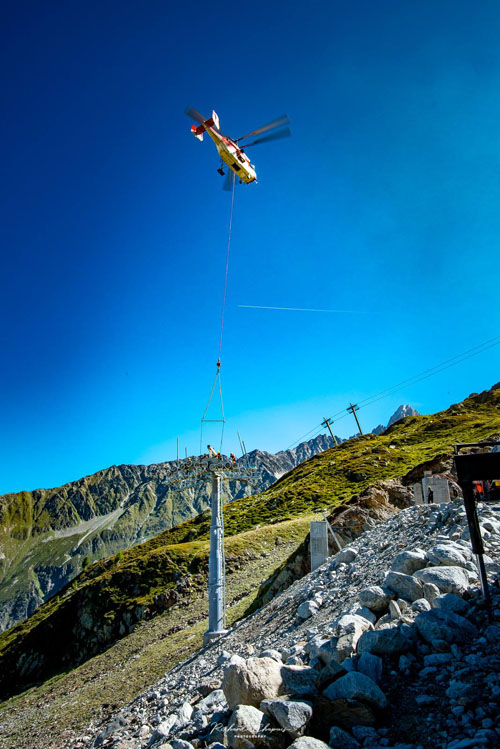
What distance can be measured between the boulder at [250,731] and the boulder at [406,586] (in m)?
4.27

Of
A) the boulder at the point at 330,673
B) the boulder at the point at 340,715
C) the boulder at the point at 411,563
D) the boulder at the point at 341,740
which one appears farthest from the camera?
the boulder at the point at 411,563

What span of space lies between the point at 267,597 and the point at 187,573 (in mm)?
24859

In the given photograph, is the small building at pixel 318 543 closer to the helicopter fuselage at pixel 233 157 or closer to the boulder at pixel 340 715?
the boulder at pixel 340 715

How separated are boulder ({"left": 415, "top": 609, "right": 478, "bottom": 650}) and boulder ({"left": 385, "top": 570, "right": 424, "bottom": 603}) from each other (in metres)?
→ 1.39

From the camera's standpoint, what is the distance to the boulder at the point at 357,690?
5938mm

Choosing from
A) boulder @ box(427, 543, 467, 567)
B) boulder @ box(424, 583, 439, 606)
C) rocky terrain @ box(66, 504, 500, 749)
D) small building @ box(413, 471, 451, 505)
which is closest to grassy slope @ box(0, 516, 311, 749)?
rocky terrain @ box(66, 504, 500, 749)

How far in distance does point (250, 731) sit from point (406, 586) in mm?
4679

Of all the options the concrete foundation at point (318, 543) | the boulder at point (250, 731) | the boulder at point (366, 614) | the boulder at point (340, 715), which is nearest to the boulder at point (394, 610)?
the boulder at point (366, 614)

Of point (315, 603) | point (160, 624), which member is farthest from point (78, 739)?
point (160, 624)

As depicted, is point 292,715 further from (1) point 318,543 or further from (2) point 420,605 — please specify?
(1) point 318,543

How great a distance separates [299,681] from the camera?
22.7ft

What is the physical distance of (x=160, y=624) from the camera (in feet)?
126

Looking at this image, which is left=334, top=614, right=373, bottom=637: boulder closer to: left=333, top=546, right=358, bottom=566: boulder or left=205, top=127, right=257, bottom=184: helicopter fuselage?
left=333, top=546, right=358, bottom=566: boulder

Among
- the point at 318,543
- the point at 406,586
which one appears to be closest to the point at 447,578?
the point at 406,586
